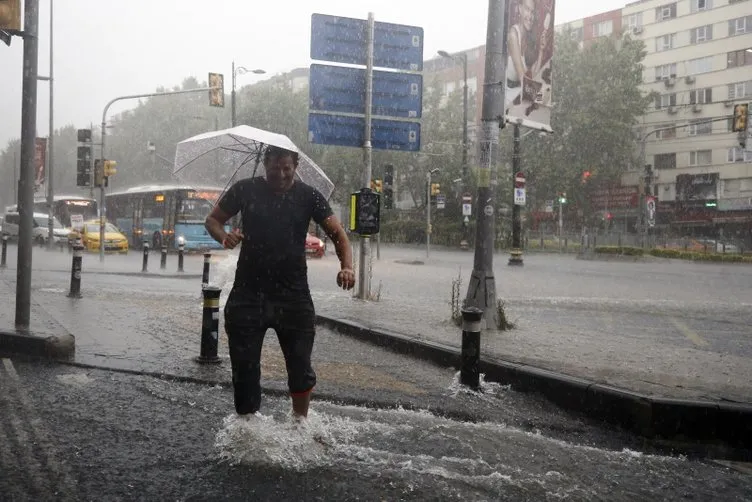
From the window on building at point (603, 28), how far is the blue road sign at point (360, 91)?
55167mm

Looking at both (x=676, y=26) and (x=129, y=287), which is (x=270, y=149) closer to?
(x=129, y=287)

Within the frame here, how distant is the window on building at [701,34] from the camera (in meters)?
55.5

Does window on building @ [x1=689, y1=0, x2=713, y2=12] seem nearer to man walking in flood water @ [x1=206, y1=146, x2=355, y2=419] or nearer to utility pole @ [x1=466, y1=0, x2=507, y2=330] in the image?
utility pole @ [x1=466, y1=0, x2=507, y2=330]

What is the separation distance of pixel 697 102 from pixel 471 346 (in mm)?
56513

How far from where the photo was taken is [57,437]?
454 centimetres

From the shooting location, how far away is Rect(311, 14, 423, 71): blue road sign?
41.1ft

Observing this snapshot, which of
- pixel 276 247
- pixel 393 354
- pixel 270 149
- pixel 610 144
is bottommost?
pixel 393 354

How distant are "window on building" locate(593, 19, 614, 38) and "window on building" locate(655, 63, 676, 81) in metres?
5.89

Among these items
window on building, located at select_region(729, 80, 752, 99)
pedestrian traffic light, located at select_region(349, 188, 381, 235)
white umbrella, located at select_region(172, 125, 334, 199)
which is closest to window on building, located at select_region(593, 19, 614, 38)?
window on building, located at select_region(729, 80, 752, 99)

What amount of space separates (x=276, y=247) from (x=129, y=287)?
1222cm

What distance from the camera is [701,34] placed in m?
56.1

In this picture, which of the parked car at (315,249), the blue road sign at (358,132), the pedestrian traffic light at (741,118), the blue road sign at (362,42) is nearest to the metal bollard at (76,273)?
the blue road sign at (358,132)

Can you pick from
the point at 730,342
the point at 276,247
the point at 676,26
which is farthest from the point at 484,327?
the point at 676,26

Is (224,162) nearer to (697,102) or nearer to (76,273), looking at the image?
(76,273)
